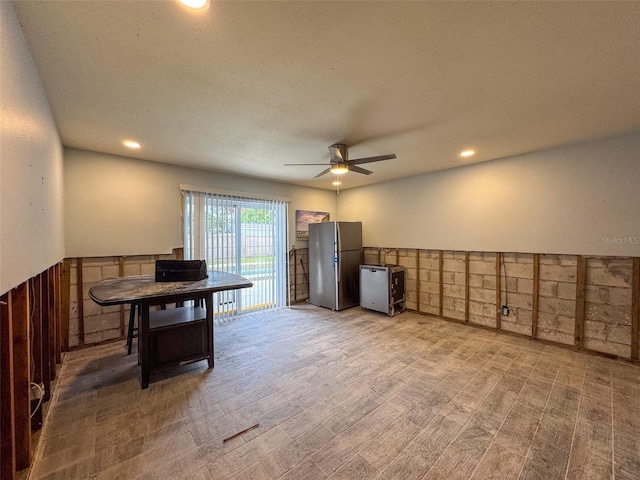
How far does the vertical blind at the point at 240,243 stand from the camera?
403 cm

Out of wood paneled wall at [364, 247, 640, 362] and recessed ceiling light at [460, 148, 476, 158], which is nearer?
wood paneled wall at [364, 247, 640, 362]

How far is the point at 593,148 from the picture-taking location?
2947mm

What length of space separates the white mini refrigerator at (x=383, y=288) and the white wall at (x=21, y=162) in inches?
161

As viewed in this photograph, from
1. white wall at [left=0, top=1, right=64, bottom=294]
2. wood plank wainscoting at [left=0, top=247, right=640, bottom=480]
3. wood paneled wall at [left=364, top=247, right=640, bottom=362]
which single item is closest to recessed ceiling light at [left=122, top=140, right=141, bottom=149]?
white wall at [left=0, top=1, right=64, bottom=294]

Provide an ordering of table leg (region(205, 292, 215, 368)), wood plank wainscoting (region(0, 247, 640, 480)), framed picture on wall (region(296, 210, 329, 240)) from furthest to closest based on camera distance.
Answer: framed picture on wall (region(296, 210, 329, 240)) → table leg (region(205, 292, 215, 368)) → wood plank wainscoting (region(0, 247, 640, 480))

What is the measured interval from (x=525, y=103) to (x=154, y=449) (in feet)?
12.4

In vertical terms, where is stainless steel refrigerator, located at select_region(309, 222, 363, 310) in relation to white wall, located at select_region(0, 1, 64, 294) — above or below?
below

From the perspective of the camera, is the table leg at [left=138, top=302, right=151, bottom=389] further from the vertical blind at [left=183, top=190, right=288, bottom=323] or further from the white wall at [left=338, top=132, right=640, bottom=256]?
the white wall at [left=338, top=132, right=640, bottom=256]

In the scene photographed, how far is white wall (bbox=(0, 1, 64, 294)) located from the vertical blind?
2001mm

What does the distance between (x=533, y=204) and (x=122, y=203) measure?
558cm

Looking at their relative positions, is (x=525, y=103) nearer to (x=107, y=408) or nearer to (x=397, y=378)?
(x=397, y=378)

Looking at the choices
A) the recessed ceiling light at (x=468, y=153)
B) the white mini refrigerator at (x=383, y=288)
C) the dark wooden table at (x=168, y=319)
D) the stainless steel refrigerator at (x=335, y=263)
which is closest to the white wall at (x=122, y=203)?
the dark wooden table at (x=168, y=319)

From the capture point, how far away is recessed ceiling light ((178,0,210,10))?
1.17 metres

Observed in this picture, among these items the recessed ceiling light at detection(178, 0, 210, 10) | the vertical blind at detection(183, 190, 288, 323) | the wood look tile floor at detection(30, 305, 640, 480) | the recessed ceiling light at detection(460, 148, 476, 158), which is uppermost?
the recessed ceiling light at detection(460, 148, 476, 158)
